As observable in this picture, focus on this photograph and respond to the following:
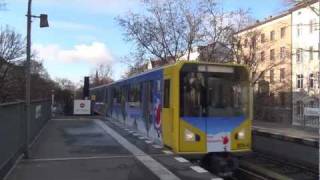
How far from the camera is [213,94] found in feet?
50.1

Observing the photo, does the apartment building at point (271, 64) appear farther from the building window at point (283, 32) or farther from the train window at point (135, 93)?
the train window at point (135, 93)

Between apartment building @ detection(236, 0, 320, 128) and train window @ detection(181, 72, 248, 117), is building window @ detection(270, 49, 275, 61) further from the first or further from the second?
train window @ detection(181, 72, 248, 117)

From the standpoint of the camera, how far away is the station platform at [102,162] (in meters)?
11.6

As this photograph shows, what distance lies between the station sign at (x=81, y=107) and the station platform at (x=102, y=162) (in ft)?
93.7

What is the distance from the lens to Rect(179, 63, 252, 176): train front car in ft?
49.2

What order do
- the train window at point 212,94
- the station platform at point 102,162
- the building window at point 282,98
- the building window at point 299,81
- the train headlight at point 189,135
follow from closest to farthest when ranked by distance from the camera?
the station platform at point 102,162
the train headlight at point 189,135
the train window at point 212,94
the building window at point 299,81
the building window at point 282,98

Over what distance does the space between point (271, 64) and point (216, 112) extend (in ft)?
151

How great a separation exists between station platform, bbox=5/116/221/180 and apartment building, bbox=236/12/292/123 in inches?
1208

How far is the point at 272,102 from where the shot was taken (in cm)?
6028

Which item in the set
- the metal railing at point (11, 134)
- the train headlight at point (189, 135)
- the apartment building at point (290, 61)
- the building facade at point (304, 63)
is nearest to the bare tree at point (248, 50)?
the apartment building at point (290, 61)

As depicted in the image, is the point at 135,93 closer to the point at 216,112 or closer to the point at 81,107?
the point at 216,112

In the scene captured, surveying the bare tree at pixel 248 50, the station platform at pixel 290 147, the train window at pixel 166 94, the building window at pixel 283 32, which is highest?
the building window at pixel 283 32

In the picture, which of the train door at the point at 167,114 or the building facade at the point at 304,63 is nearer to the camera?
the train door at the point at 167,114

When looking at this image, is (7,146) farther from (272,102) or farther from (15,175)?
(272,102)
